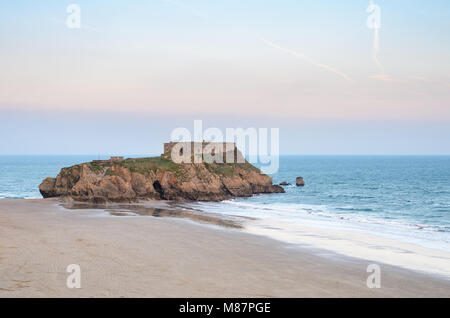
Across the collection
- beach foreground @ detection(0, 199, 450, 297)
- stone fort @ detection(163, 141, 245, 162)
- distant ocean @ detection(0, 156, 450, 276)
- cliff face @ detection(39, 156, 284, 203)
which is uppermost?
stone fort @ detection(163, 141, 245, 162)

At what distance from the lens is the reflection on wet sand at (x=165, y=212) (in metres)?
38.1

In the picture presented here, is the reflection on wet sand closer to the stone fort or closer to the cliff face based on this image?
the cliff face

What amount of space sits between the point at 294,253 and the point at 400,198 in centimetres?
4654

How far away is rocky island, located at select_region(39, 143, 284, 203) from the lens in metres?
52.5

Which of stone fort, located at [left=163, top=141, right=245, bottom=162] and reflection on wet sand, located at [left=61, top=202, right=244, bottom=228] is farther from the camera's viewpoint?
stone fort, located at [left=163, top=141, right=245, bottom=162]

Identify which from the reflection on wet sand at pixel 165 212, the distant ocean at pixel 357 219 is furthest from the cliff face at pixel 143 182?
A: the distant ocean at pixel 357 219

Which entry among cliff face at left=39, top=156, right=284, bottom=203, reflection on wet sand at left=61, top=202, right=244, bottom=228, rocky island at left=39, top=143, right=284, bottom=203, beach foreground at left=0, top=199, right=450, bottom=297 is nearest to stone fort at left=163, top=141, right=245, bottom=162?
rocky island at left=39, top=143, right=284, bottom=203

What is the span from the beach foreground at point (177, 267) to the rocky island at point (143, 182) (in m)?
20.9

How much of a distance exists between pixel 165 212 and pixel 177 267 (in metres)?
24.8

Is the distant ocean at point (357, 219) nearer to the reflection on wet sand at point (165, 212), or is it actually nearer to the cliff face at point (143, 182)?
the reflection on wet sand at point (165, 212)

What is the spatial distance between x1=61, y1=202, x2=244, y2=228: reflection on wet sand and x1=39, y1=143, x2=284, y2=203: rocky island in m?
3.60

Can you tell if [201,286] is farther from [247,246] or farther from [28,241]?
[28,241]

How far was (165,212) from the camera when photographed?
44.3m
